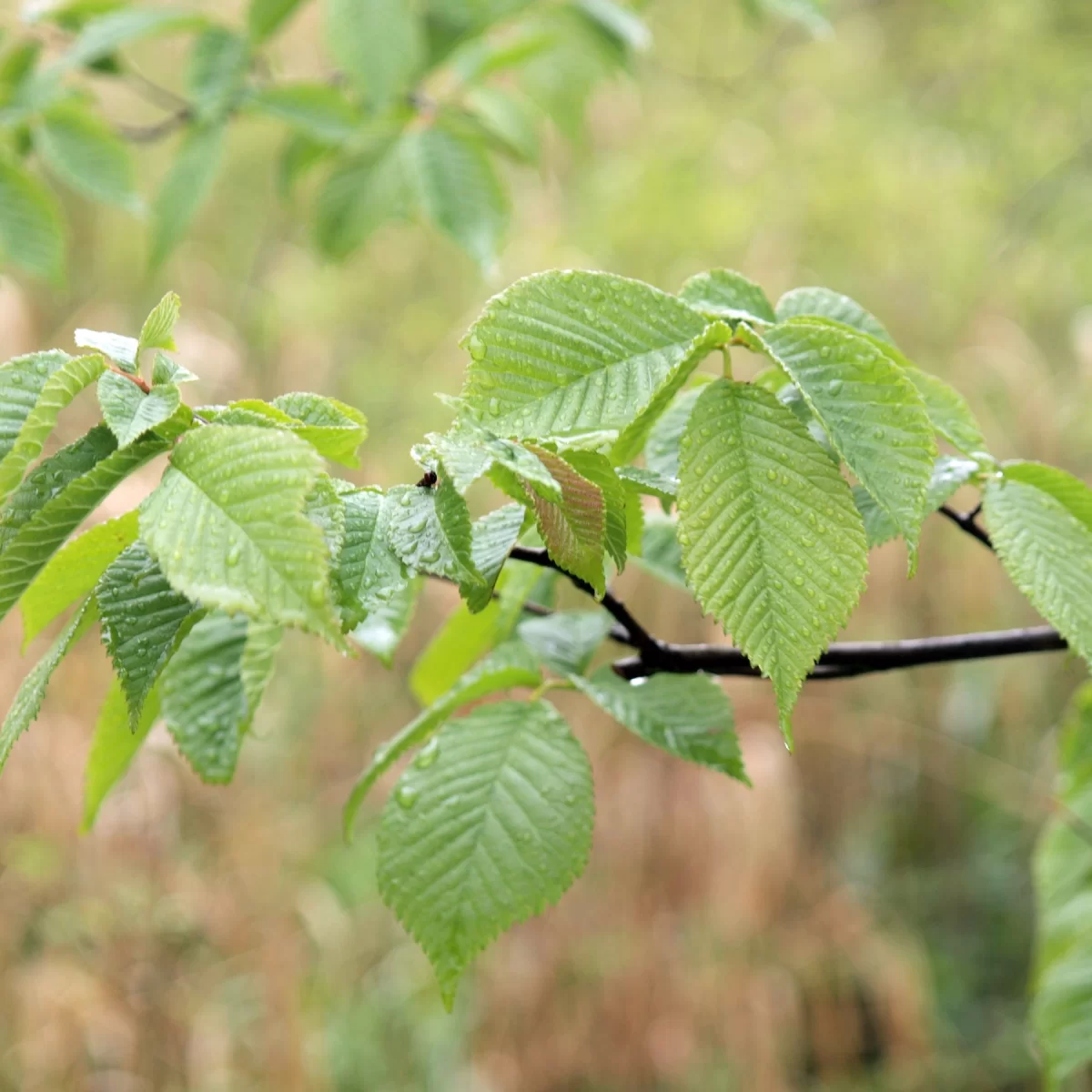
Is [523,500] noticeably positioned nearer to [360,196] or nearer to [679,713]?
[679,713]

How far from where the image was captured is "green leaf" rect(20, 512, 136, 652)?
463 mm

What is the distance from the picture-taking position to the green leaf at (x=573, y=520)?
42cm

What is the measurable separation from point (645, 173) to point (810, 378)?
10.3ft

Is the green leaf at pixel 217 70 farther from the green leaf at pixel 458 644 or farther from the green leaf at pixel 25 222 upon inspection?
the green leaf at pixel 458 644

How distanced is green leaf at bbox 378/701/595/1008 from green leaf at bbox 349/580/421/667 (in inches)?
3.9

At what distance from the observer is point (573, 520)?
0.42 m

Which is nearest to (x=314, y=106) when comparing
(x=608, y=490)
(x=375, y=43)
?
(x=375, y=43)

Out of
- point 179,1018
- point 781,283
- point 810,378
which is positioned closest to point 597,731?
point 179,1018

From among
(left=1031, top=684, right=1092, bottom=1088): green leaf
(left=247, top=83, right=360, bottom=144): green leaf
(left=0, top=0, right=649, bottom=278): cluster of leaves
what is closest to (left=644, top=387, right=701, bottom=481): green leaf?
(left=1031, top=684, right=1092, bottom=1088): green leaf

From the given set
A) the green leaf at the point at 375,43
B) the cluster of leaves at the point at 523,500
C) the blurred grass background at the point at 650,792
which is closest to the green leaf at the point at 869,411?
the cluster of leaves at the point at 523,500

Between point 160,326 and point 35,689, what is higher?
point 160,326

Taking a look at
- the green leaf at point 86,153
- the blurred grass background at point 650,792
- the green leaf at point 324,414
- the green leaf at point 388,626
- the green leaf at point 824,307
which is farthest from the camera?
the blurred grass background at point 650,792

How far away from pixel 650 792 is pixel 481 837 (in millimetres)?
1786

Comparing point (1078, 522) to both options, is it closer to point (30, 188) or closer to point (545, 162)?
point (30, 188)
